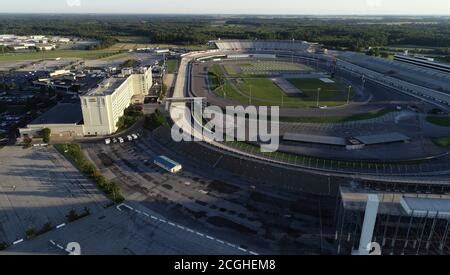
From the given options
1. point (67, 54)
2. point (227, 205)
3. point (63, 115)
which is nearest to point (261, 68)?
point (63, 115)

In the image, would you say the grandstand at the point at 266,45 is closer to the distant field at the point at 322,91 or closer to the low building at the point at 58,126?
the distant field at the point at 322,91

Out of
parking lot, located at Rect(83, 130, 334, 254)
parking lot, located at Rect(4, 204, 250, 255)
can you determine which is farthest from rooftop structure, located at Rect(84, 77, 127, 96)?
parking lot, located at Rect(4, 204, 250, 255)

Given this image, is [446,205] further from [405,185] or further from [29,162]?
[29,162]

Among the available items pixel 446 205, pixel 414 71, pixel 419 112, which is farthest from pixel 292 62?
pixel 446 205

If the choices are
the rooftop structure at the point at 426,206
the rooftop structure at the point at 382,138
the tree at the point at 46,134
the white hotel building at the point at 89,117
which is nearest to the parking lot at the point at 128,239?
the rooftop structure at the point at 426,206

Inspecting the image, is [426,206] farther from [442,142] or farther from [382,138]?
[442,142]
